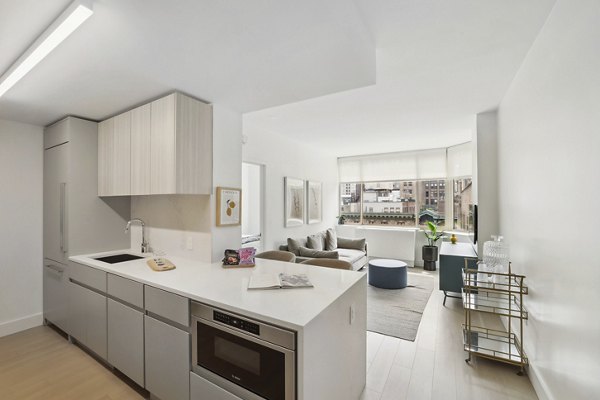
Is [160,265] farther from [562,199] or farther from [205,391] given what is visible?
[562,199]

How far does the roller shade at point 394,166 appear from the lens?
6200mm

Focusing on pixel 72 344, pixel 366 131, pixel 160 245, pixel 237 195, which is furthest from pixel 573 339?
pixel 72 344

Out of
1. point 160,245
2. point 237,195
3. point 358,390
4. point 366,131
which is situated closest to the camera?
point 358,390

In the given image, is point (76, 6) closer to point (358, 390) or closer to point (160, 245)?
point (160, 245)

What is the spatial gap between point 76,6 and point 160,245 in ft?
7.31

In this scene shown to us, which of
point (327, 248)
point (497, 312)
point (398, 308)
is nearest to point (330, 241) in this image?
point (327, 248)

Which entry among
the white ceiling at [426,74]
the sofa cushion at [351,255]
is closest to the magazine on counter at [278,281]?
the white ceiling at [426,74]

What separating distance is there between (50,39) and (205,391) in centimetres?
216

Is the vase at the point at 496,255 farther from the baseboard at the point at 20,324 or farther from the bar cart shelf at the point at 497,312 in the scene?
→ the baseboard at the point at 20,324

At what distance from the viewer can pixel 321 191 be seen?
632 cm

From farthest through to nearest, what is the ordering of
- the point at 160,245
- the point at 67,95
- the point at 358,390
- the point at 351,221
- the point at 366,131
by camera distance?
the point at 351,221
the point at 366,131
the point at 160,245
the point at 67,95
the point at 358,390

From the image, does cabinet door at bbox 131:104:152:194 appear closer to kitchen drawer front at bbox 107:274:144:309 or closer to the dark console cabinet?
kitchen drawer front at bbox 107:274:144:309

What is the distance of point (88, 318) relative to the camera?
99.0 inches

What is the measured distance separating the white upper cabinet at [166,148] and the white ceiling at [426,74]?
4.81ft
